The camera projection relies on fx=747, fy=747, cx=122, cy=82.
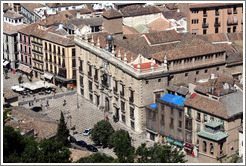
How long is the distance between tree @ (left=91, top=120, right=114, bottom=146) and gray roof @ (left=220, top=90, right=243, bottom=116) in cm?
2176

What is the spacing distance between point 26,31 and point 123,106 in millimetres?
47329

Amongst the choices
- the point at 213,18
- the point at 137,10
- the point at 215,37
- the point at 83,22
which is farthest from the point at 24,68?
the point at 215,37

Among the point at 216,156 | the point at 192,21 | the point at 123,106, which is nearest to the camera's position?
the point at 216,156

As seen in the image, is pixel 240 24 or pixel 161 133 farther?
pixel 240 24

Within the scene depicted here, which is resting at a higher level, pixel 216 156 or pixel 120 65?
pixel 120 65

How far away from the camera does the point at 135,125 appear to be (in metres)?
140

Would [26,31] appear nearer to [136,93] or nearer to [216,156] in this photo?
[136,93]

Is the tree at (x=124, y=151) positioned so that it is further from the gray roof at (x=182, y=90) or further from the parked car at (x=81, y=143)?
the gray roof at (x=182, y=90)

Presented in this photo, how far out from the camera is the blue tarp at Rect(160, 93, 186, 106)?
132m

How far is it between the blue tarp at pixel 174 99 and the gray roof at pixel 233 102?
329 inches

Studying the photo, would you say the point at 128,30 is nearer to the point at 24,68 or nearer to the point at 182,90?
the point at 24,68

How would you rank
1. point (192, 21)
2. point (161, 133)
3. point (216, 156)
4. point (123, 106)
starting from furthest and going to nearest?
point (192, 21) → point (123, 106) → point (161, 133) → point (216, 156)

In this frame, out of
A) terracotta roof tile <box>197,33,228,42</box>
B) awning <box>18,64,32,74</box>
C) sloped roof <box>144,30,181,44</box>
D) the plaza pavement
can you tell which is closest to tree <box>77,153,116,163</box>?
the plaza pavement

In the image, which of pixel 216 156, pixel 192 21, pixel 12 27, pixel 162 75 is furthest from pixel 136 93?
pixel 12 27
